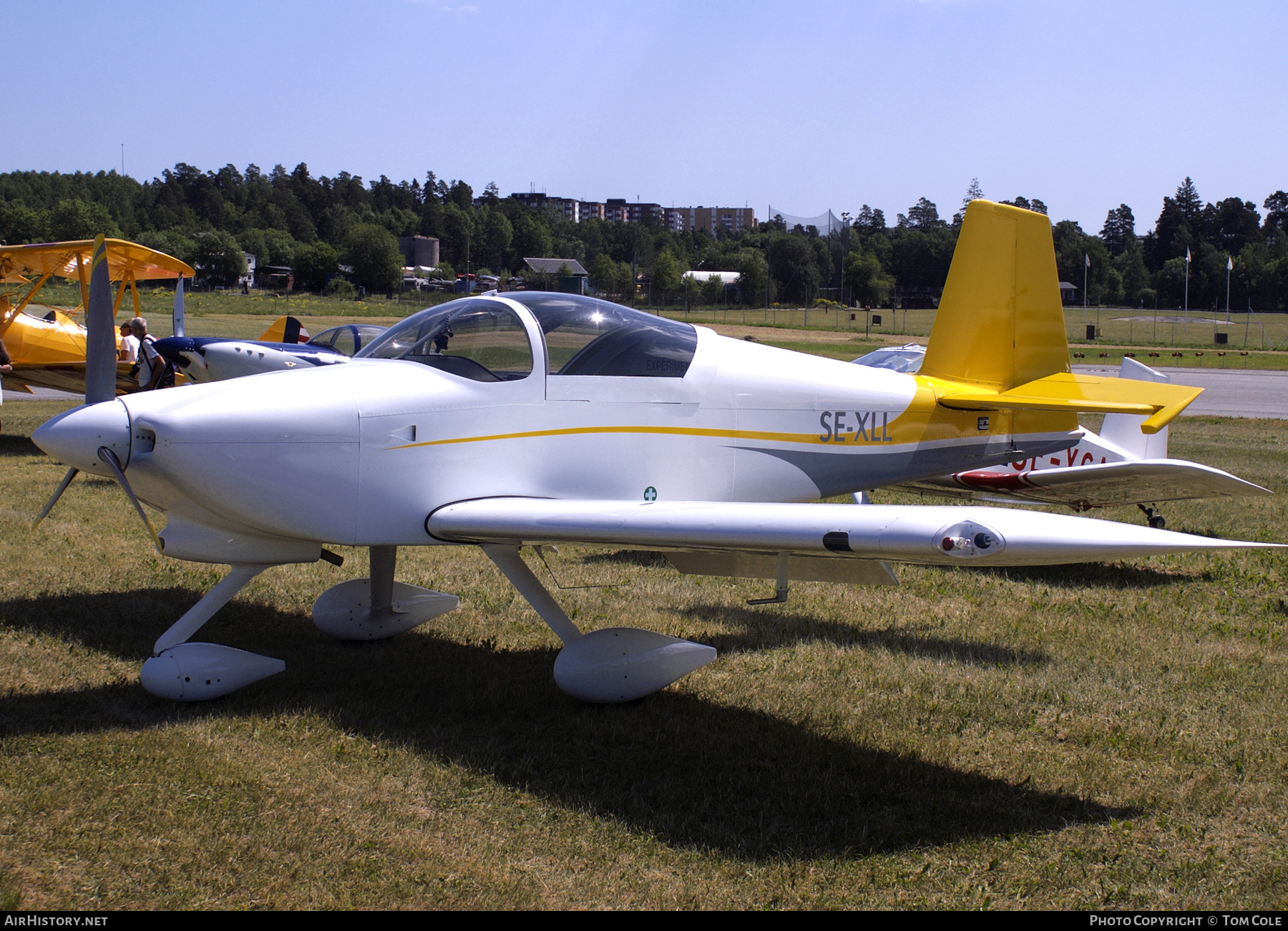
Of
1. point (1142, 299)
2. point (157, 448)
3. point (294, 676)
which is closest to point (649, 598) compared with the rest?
point (294, 676)

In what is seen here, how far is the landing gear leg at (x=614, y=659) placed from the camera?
4.90 meters

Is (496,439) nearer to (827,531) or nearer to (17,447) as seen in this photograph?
(827,531)

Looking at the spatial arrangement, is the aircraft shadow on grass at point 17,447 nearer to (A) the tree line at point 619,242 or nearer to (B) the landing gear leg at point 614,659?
(B) the landing gear leg at point 614,659

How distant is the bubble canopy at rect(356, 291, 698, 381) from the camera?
16.8ft

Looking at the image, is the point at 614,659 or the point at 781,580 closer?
the point at 781,580

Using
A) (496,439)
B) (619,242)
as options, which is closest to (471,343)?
Result: (496,439)

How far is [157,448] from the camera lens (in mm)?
4422

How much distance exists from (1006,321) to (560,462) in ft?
12.0

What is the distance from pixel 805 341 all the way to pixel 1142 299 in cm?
6305

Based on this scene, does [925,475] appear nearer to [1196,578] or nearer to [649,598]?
[649,598]

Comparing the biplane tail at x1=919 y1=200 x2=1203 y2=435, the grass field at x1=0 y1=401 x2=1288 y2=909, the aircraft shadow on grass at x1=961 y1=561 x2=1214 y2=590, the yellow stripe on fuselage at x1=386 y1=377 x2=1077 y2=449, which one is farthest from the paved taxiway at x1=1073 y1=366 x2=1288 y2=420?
the grass field at x1=0 y1=401 x2=1288 y2=909

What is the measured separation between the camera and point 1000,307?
6.88 meters

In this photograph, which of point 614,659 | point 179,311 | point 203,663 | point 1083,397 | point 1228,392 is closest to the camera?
point 203,663

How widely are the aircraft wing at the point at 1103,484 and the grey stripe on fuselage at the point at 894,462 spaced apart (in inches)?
23.7
